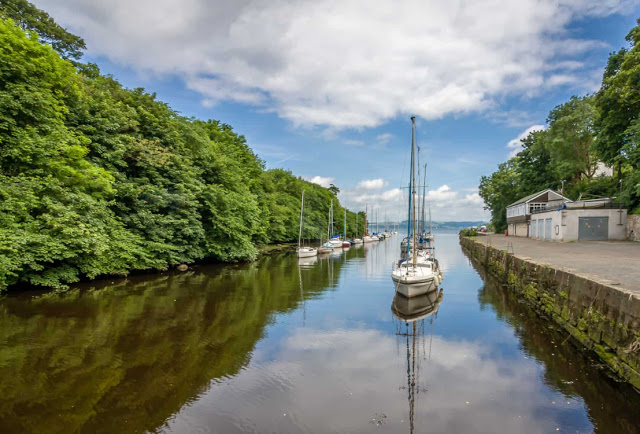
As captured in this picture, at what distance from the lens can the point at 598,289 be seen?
32.1 ft

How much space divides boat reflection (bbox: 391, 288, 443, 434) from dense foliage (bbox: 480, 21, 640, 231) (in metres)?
18.9

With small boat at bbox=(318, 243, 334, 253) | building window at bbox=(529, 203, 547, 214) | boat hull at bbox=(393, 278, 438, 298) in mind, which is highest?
building window at bbox=(529, 203, 547, 214)

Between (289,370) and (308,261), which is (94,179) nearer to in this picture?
(289,370)

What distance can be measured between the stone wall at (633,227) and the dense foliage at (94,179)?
106 feet

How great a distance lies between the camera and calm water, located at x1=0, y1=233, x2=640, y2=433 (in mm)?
6926

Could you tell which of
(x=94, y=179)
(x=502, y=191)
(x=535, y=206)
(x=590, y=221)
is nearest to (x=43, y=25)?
(x=94, y=179)

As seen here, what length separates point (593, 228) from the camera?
31016 millimetres

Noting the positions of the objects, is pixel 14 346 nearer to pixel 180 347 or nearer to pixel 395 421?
pixel 180 347

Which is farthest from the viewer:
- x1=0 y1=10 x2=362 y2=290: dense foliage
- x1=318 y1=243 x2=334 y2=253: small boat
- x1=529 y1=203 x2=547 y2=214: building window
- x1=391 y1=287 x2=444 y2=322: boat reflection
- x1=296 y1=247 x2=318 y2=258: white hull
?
x1=318 y1=243 x2=334 y2=253: small boat

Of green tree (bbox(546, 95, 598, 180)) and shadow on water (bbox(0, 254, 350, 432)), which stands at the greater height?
green tree (bbox(546, 95, 598, 180))

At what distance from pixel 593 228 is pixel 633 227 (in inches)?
103

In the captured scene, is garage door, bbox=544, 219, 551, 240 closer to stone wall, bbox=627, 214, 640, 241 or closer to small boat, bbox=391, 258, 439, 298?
stone wall, bbox=627, 214, 640, 241

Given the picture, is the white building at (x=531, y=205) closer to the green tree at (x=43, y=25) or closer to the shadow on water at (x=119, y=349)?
the shadow on water at (x=119, y=349)

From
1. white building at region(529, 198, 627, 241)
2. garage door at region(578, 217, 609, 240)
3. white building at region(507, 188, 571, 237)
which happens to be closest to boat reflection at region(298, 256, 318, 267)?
white building at region(529, 198, 627, 241)
